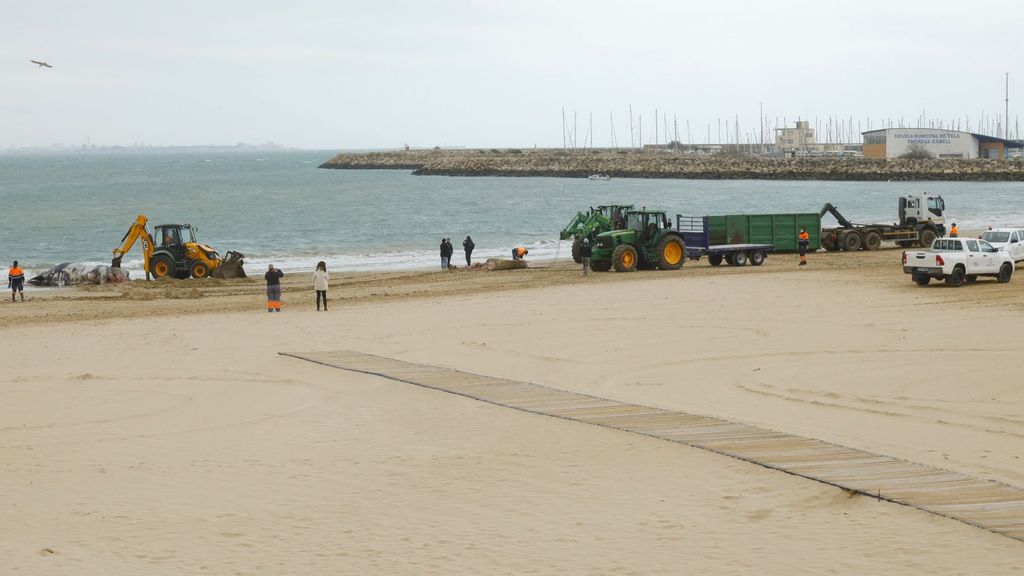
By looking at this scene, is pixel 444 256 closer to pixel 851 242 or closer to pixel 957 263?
pixel 851 242

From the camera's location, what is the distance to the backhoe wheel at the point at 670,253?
1296 inches

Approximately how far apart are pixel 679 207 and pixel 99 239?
1622 inches

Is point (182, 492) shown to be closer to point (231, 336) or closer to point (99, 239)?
point (231, 336)

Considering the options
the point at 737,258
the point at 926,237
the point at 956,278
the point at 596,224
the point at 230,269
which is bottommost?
the point at 956,278

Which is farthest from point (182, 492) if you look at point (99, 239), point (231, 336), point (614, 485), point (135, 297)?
point (99, 239)

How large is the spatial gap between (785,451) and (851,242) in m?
30.5

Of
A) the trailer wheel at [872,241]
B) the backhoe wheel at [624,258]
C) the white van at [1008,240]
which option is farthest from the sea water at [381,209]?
the white van at [1008,240]

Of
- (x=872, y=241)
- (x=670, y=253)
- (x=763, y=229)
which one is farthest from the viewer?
(x=872, y=241)

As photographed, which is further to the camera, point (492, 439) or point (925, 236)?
point (925, 236)

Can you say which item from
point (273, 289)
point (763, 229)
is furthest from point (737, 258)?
point (273, 289)

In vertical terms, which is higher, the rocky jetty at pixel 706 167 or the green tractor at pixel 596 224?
the rocky jetty at pixel 706 167

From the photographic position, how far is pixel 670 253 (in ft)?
109

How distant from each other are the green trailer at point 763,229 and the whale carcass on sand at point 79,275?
56.1 feet

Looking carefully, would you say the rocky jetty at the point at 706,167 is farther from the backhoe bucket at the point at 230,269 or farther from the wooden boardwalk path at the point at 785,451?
the wooden boardwalk path at the point at 785,451
